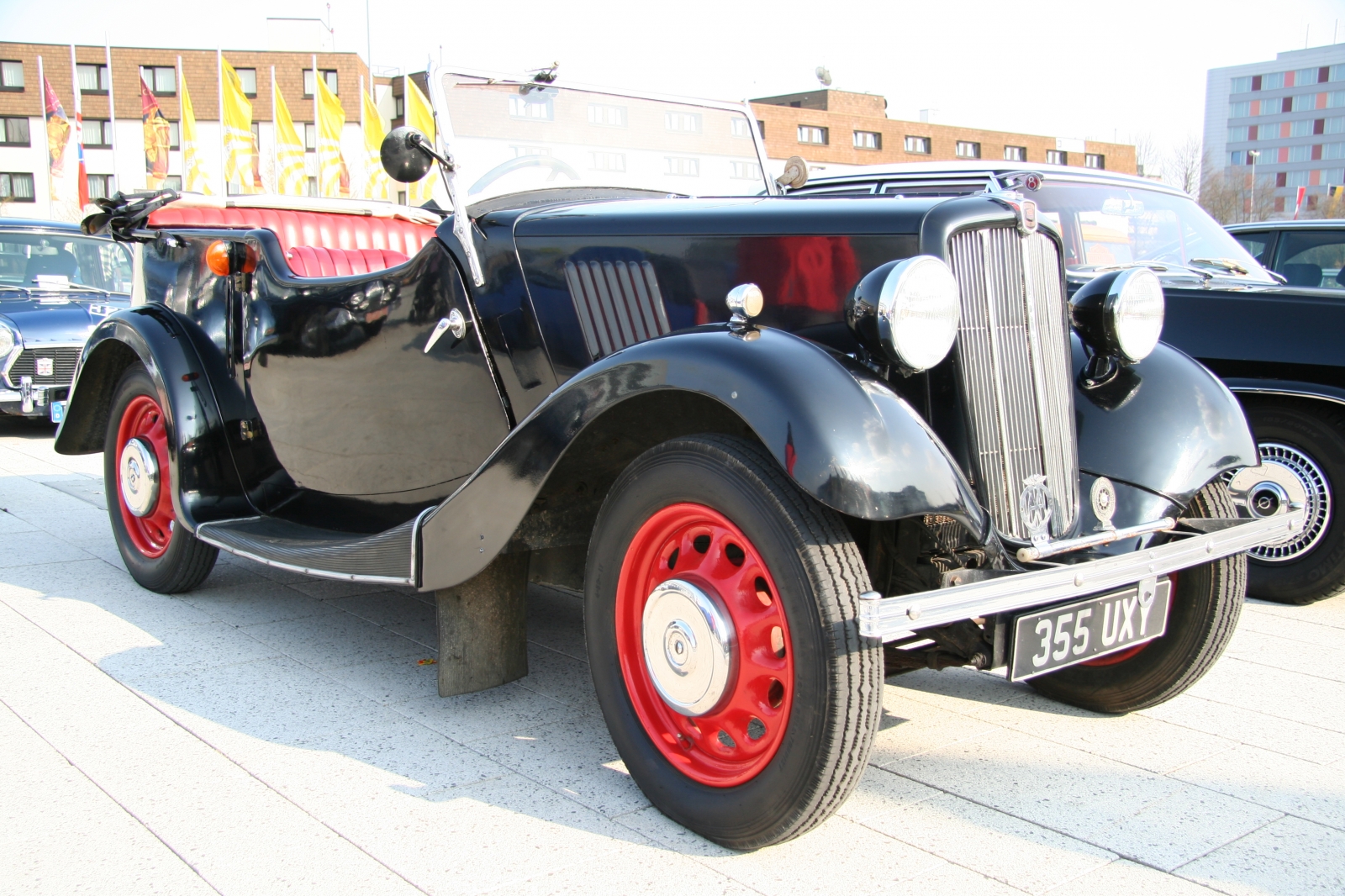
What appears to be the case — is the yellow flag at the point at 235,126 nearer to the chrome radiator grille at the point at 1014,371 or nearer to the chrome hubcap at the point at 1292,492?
the chrome hubcap at the point at 1292,492

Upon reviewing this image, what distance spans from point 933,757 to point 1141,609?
63cm

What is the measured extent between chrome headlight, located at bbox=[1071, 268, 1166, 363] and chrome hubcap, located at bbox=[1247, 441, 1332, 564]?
168 centimetres

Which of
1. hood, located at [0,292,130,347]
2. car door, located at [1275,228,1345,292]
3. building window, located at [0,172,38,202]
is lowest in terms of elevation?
hood, located at [0,292,130,347]

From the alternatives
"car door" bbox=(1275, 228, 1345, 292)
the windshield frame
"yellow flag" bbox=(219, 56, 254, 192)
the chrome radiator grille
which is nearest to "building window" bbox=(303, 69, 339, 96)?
"yellow flag" bbox=(219, 56, 254, 192)

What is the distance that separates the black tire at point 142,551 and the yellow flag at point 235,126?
1843 centimetres

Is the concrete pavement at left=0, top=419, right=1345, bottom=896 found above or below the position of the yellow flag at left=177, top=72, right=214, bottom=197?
below

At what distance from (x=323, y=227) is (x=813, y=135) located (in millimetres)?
46065

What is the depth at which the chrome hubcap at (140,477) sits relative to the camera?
4008 mm

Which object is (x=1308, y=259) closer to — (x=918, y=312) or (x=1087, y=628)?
(x=1087, y=628)

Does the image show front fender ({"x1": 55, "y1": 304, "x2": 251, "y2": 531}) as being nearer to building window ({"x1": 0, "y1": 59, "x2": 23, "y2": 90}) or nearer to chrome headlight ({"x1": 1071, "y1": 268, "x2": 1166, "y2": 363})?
chrome headlight ({"x1": 1071, "y1": 268, "x2": 1166, "y2": 363})

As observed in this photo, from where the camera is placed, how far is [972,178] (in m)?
6.13

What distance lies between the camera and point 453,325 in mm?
2998

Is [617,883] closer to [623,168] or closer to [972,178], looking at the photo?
[623,168]

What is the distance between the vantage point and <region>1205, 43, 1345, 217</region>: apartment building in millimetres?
91875
